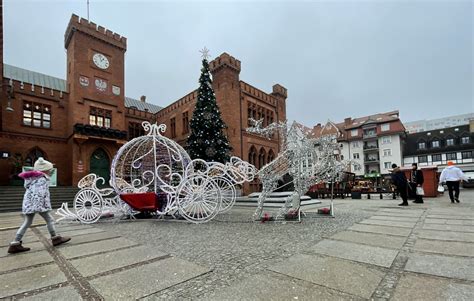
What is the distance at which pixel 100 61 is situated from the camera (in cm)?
2439

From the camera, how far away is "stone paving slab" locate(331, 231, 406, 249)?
416 cm

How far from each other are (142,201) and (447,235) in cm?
764

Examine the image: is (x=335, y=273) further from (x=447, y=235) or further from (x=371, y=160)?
(x=371, y=160)

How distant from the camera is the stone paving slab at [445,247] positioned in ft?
11.9

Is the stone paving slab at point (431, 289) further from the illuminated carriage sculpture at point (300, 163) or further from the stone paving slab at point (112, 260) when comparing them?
the illuminated carriage sculpture at point (300, 163)

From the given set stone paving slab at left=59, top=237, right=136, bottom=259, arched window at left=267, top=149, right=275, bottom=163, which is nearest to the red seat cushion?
stone paving slab at left=59, top=237, right=136, bottom=259

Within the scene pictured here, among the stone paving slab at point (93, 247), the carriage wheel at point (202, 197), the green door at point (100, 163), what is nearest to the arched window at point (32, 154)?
the green door at point (100, 163)

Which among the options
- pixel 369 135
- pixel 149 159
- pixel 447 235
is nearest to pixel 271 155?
pixel 149 159

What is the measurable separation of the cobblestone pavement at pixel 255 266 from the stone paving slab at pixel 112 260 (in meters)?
0.02

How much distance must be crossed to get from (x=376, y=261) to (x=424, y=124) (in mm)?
102300

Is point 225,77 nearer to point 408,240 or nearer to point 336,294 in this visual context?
point 408,240

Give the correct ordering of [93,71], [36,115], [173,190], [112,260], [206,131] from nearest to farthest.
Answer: [112,260], [173,190], [206,131], [36,115], [93,71]

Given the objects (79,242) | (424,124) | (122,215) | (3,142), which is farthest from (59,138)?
(424,124)

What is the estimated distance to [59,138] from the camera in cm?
2291
